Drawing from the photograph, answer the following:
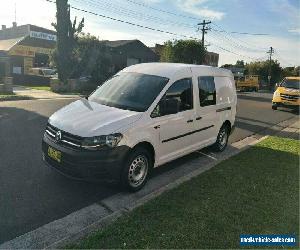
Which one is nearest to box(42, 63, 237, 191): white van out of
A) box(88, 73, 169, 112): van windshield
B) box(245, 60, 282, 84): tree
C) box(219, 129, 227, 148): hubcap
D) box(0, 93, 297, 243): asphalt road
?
box(88, 73, 169, 112): van windshield

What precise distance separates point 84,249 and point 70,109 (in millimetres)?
2726

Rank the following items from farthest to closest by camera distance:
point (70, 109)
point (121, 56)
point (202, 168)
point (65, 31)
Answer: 1. point (121, 56)
2. point (65, 31)
3. point (202, 168)
4. point (70, 109)

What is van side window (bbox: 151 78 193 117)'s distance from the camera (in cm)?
557

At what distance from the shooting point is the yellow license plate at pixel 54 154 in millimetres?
4953

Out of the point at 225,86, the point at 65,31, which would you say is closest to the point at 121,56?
the point at 65,31

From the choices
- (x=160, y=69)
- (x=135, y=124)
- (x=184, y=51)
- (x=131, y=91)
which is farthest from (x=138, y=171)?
(x=184, y=51)

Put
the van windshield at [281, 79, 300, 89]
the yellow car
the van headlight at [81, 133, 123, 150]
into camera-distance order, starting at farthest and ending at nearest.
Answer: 1. the van windshield at [281, 79, 300, 89]
2. the yellow car
3. the van headlight at [81, 133, 123, 150]

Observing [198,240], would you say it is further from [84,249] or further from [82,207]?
[82,207]

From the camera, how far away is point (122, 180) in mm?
4984

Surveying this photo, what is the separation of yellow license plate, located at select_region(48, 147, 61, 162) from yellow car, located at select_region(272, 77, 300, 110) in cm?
1723

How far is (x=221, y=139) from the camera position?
8172mm

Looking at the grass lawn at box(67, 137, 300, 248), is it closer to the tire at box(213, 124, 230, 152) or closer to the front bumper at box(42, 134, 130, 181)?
the front bumper at box(42, 134, 130, 181)

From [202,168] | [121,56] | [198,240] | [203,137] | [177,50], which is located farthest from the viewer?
[121,56]

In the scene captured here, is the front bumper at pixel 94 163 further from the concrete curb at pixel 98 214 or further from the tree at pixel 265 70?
the tree at pixel 265 70
